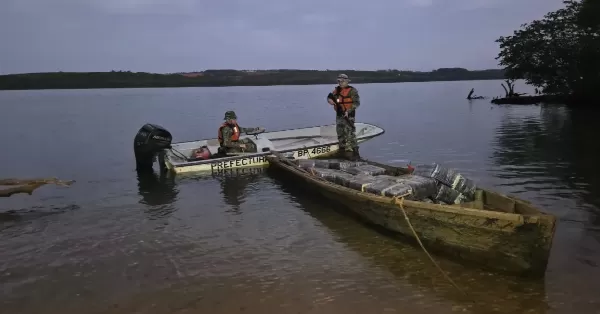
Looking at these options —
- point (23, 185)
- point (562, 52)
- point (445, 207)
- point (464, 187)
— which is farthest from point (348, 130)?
point (562, 52)

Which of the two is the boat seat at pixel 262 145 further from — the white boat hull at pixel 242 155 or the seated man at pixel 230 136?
the seated man at pixel 230 136

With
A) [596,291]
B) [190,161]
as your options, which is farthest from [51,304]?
[190,161]

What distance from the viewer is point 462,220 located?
621cm

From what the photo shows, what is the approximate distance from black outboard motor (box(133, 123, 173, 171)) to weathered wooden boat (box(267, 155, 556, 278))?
610 cm

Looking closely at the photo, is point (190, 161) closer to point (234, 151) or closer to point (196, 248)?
point (234, 151)

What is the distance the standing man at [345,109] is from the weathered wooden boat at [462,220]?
4628mm

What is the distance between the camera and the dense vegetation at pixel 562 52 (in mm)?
31250

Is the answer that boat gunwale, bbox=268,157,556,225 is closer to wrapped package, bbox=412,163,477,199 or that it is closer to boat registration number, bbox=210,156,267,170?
wrapped package, bbox=412,163,477,199

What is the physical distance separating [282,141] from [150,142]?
5381mm

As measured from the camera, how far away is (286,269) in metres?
6.73

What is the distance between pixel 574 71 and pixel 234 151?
2898cm

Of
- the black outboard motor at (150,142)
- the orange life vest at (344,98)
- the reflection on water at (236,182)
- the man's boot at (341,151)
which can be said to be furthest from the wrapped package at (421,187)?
the black outboard motor at (150,142)

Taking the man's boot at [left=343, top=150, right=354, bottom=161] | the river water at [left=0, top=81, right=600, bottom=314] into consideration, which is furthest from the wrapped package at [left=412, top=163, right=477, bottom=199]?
the man's boot at [left=343, top=150, right=354, bottom=161]

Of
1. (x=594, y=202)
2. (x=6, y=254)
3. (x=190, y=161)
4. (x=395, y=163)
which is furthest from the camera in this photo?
(x=395, y=163)
